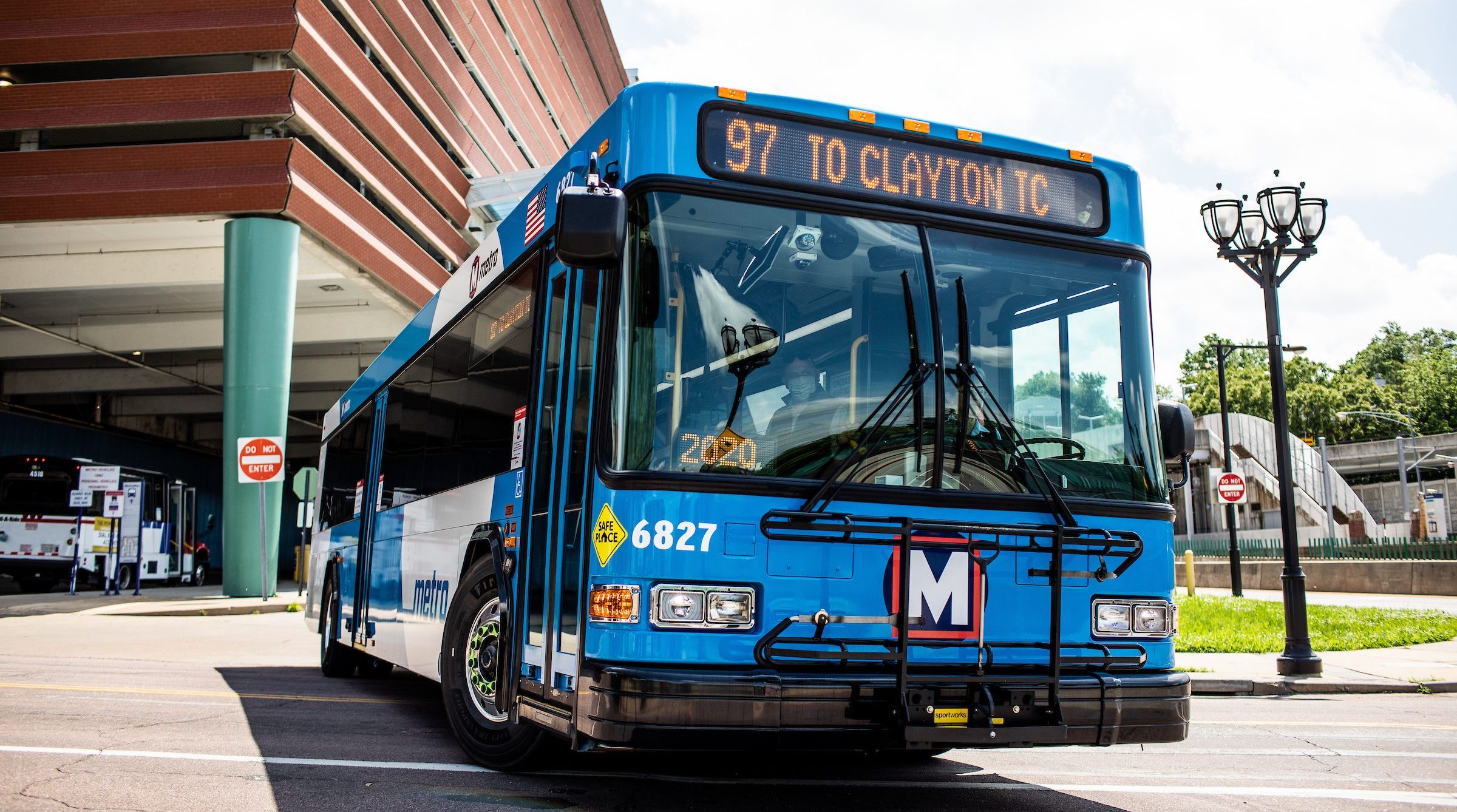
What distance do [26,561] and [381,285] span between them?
35.7 feet

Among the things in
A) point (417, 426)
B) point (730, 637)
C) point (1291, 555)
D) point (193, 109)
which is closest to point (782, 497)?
point (730, 637)

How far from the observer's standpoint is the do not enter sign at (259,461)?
2164 cm

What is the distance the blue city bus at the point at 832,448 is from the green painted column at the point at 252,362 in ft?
65.5

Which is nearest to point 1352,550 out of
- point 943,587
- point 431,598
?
point 431,598

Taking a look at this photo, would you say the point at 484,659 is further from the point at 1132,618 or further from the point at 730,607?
the point at 1132,618

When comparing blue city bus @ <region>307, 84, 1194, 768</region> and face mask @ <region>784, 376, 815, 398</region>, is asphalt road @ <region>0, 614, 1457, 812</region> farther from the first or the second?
face mask @ <region>784, 376, 815, 398</region>

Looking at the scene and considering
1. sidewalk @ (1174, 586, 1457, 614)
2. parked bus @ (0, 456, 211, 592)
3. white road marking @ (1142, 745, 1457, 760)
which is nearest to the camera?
white road marking @ (1142, 745, 1457, 760)

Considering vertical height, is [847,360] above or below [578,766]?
above

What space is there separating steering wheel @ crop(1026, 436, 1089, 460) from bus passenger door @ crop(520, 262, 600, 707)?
6.68 feet

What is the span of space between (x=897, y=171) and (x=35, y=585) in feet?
105

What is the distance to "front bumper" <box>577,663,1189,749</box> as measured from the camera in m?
4.39

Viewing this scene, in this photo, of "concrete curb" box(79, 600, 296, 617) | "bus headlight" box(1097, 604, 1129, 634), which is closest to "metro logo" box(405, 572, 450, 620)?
"bus headlight" box(1097, 604, 1129, 634)

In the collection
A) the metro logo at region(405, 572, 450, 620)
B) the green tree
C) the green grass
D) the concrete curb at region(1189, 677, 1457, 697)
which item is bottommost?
the concrete curb at region(1189, 677, 1457, 697)

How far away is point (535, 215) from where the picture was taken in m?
6.27
